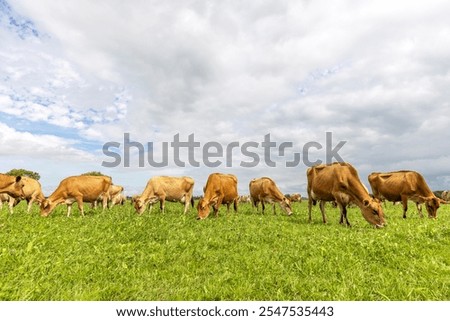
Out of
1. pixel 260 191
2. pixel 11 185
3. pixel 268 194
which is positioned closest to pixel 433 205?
pixel 268 194

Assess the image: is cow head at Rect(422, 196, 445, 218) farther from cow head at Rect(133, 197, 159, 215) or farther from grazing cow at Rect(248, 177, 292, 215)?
cow head at Rect(133, 197, 159, 215)

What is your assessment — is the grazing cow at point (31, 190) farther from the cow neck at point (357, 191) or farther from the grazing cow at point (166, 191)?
the cow neck at point (357, 191)

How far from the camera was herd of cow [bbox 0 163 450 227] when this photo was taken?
1648 centimetres

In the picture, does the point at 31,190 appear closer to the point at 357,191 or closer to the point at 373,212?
the point at 357,191

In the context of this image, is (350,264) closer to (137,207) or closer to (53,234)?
(53,234)

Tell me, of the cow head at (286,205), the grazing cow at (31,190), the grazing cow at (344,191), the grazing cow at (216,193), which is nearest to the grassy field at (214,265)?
the grazing cow at (344,191)

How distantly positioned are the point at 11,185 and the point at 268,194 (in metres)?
18.4

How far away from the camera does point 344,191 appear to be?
650 inches

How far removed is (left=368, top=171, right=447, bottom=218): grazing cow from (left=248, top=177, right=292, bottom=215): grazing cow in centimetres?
724

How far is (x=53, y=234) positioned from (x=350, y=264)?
943 centimetres

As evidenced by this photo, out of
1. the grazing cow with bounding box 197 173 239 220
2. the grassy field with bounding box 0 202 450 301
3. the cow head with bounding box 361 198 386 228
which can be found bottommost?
the grassy field with bounding box 0 202 450 301

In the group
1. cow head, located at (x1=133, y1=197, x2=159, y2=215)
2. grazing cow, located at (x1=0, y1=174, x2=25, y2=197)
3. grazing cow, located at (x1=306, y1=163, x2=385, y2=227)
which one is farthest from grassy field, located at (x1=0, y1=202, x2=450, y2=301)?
grazing cow, located at (x1=0, y1=174, x2=25, y2=197)

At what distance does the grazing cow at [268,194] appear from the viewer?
24.4m

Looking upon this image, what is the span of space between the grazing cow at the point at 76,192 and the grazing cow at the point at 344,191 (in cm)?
1379
